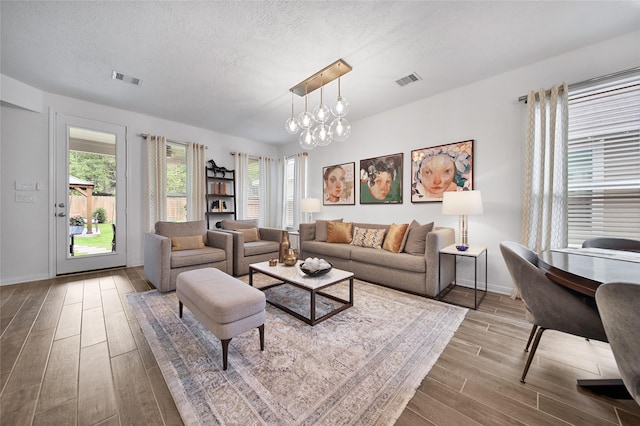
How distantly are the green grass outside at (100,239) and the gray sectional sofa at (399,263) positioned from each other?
3.43 m

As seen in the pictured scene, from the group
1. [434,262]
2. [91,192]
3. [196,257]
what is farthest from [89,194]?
[434,262]

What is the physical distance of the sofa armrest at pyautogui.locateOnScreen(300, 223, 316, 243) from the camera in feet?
14.0

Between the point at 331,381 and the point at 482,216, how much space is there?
2.84m

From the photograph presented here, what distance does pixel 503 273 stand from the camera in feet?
9.66

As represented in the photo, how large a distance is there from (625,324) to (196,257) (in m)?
3.59

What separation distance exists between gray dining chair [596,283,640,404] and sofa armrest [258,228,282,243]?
380 cm

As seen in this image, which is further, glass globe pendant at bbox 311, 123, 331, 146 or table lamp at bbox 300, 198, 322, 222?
table lamp at bbox 300, 198, 322, 222

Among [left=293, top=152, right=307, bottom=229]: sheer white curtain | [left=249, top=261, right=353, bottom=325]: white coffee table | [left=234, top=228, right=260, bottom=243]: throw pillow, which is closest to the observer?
[left=249, top=261, right=353, bottom=325]: white coffee table

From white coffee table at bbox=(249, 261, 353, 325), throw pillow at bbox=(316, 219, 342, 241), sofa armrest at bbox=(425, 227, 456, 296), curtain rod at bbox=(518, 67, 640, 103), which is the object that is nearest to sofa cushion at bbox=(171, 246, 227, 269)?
white coffee table at bbox=(249, 261, 353, 325)

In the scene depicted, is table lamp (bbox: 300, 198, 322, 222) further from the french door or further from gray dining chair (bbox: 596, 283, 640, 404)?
gray dining chair (bbox: 596, 283, 640, 404)

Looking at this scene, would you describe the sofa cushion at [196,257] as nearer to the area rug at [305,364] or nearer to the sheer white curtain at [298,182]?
the area rug at [305,364]

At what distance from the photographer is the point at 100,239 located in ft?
12.8

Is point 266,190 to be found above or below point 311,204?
above

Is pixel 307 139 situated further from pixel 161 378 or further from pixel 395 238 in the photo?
pixel 161 378
